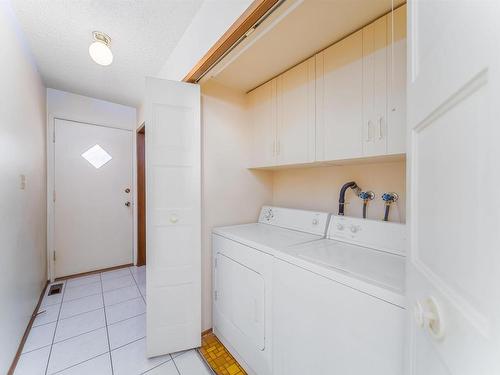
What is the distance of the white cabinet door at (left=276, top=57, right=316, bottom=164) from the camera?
1.57m

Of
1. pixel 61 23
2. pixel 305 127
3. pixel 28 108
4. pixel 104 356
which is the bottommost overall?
pixel 104 356

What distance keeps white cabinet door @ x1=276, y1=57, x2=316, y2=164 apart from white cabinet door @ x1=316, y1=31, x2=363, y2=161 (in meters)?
0.06

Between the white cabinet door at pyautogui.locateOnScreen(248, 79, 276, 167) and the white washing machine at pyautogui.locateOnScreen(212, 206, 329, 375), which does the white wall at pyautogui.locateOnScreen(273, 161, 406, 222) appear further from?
the white cabinet door at pyautogui.locateOnScreen(248, 79, 276, 167)

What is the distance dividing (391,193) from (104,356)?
238cm

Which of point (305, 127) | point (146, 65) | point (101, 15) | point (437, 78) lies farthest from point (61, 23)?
point (437, 78)

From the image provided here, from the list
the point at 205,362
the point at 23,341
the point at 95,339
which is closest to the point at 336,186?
the point at 205,362

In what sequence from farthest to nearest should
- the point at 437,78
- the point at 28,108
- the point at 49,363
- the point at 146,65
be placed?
the point at 146,65
the point at 28,108
the point at 49,363
the point at 437,78

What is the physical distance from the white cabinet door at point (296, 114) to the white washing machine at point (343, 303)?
2.11 feet

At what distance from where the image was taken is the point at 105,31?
69.8 inches

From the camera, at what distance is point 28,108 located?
201 centimetres

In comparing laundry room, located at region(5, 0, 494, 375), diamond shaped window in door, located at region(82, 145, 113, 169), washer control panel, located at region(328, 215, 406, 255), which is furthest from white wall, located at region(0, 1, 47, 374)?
washer control panel, located at region(328, 215, 406, 255)

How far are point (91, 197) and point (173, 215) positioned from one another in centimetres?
224

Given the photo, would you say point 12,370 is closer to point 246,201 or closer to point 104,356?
point 104,356

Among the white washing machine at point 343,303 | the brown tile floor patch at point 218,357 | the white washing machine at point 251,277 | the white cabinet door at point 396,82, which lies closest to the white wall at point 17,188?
the brown tile floor patch at point 218,357
